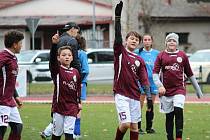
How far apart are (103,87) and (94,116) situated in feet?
42.2

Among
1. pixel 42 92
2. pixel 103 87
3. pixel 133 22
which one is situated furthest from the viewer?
pixel 133 22

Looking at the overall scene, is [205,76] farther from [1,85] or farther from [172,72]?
[1,85]

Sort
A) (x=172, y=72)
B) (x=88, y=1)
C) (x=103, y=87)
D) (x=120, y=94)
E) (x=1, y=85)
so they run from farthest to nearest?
(x=88, y=1) < (x=103, y=87) < (x=172, y=72) < (x=120, y=94) < (x=1, y=85)

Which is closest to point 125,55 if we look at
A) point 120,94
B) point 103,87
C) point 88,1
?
point 120,94

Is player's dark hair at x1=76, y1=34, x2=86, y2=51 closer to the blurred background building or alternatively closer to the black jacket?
the black jacket

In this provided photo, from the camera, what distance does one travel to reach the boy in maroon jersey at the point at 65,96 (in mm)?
10633

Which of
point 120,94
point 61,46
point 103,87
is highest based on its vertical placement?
point 61,46

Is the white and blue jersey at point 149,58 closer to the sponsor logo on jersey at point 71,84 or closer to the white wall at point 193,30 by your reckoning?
the sponsor logo on jersey at point 71,84

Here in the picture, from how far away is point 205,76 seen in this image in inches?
1255

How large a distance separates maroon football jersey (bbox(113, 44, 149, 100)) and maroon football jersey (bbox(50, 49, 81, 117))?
0.75m

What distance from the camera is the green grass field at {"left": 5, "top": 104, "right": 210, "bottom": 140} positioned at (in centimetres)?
1392

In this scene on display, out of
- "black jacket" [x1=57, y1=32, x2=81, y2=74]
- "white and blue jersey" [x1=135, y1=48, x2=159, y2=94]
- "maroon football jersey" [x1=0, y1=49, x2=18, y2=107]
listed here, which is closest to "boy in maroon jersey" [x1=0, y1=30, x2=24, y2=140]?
"maroon football jersey" [x1=0, y1=49, x2=18, y2=107]

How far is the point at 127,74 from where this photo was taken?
1118 cm

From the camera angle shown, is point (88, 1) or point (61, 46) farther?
point (88, 1)
